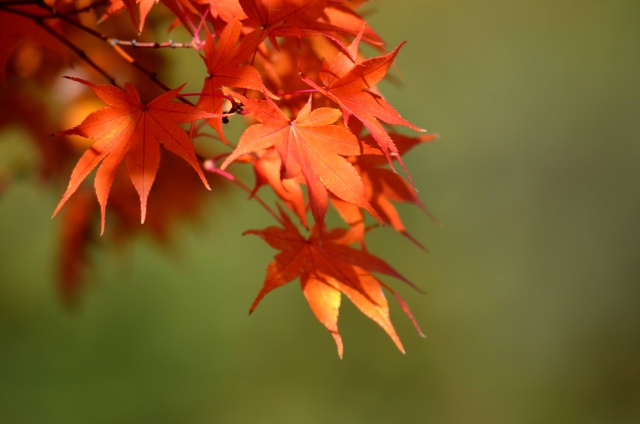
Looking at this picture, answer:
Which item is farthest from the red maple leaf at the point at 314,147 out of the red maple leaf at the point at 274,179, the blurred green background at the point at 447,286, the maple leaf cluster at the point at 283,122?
the blurred green background at the point at 447,286

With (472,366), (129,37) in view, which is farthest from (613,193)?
(129,37)

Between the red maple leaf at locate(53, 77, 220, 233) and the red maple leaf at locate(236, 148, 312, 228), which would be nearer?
the red maple leaf at locate(53, 77, 220, 233)

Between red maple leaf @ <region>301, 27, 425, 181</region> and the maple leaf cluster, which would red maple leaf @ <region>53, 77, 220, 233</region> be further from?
red maple leaf @ <region>301, 27, 425, 181</region>

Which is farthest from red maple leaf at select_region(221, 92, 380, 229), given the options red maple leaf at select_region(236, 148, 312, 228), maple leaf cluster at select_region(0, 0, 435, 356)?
red maple leaf at select_region(236, 148, 312, 228)

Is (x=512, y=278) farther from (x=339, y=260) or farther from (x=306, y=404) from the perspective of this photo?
(x=339, y=260)

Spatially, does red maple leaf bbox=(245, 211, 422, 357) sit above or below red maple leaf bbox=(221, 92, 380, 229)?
below

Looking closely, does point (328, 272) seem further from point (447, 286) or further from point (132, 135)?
point (447, 286)
